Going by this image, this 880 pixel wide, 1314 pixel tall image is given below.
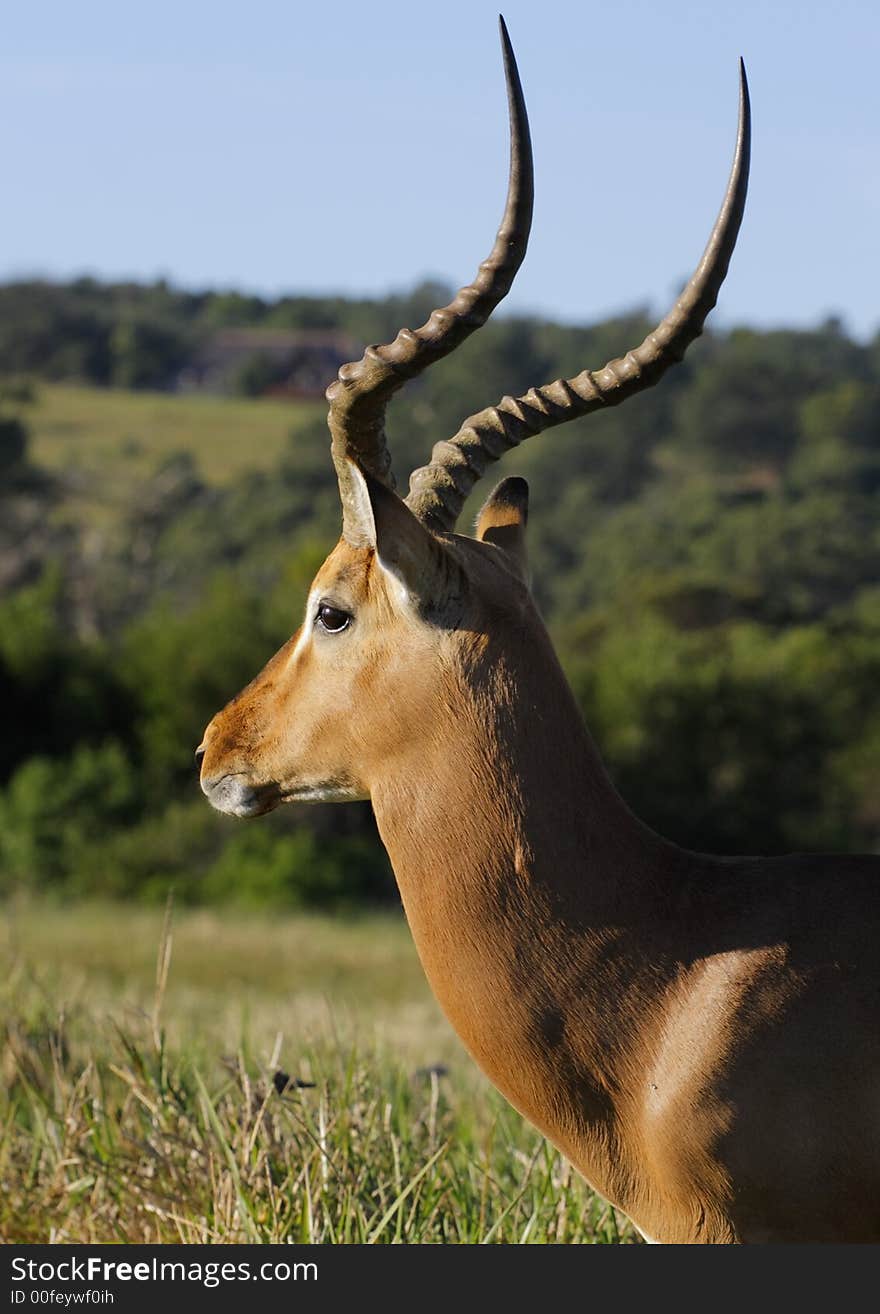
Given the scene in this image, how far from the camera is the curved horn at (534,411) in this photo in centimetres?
496

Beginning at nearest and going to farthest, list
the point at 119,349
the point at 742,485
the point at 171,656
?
1. the point at 171,656
2. the point at 742,485
3. the point at 119,349

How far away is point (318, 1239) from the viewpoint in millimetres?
5879

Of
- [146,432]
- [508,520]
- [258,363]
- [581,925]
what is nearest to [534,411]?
[508,520]

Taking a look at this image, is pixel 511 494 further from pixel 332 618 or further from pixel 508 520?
pixel 332 618

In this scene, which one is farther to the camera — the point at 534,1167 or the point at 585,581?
the point at 585,581

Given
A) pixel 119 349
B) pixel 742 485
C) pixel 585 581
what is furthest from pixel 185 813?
pixel 119 349

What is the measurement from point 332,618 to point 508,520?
0.98m

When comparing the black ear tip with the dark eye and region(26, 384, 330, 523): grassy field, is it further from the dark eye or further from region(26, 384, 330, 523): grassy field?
region(26, 384, 330, 523): grassy field

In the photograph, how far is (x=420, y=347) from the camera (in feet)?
16.1

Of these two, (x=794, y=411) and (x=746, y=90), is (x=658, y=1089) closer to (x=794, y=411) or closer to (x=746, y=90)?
(x=746, y=90)

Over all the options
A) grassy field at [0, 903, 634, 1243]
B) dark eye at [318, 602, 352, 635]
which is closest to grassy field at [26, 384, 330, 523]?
grassy field at [0, 903, 634, 1243]

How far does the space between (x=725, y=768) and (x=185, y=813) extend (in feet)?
58.3

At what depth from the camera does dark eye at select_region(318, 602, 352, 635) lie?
507cm

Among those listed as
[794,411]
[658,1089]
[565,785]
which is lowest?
[658,1089]
